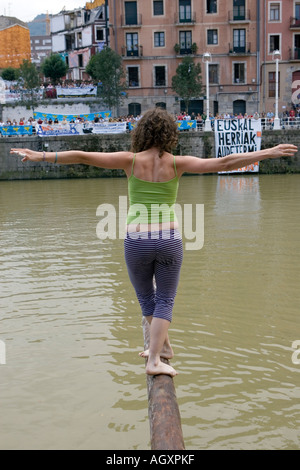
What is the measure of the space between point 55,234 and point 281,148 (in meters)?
10.6

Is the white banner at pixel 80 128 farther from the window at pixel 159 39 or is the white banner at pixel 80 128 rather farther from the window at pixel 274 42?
the window at pixel 274 42

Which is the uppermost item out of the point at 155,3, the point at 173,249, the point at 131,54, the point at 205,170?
the point at 155,3

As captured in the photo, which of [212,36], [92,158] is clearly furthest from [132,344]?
[212,36]

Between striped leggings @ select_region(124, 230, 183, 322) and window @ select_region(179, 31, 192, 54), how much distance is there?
140ft

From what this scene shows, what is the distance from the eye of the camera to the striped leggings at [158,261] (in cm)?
390

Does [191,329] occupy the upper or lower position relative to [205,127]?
lower

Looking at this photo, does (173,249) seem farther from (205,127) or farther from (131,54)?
(131,54)

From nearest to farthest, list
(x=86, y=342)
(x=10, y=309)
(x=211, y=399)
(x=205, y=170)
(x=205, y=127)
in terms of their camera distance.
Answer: (x=205, y=170), (x=211, y=399), (x=86, y=342), (x=10, y=309), (x=205, y=127)

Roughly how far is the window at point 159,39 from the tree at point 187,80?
3041 mm

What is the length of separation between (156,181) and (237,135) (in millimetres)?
27742

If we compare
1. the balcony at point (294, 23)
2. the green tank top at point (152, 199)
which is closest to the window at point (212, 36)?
the balcony at point (294, 23)

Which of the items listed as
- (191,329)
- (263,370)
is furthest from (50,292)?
(263,370)

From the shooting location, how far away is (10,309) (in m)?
7.97

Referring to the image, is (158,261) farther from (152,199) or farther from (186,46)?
(186,46)
